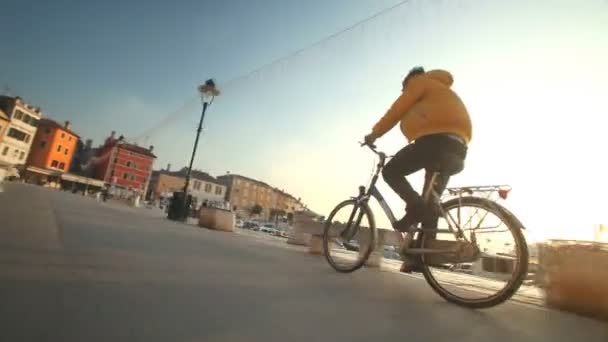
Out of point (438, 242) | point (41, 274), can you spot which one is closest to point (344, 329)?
point (41, 274)

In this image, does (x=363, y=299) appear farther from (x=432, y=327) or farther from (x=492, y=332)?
(x=492, y=332)

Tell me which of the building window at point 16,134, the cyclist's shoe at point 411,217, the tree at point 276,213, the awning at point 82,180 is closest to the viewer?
the cyclist's shoe at point 411,217

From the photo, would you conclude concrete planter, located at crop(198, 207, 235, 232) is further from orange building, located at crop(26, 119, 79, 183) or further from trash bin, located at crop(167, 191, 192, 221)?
orange building, located at crop(26, 119, 79, 183)

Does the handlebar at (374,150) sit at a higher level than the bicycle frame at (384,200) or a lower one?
higher

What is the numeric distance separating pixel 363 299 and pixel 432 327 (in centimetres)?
51

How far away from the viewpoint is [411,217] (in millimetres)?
3051

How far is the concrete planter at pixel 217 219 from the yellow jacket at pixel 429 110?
7.16 meters

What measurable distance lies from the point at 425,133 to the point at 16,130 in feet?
228

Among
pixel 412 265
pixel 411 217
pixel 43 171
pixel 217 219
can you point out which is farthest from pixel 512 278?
pixel 43 171

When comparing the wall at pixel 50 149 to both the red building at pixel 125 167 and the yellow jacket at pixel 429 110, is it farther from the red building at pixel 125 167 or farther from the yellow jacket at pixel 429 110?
the yellow jacket at pixel 429 110

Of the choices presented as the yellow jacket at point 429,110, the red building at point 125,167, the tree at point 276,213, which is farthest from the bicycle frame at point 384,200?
the tree at point 276,213

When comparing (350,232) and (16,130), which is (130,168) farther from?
(350,232)

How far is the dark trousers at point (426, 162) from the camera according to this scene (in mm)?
2896

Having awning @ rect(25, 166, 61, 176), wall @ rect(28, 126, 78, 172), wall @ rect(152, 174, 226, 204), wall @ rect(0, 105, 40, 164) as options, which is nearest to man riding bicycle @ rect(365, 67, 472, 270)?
wall @ rect(0, 105, 40, 164)
